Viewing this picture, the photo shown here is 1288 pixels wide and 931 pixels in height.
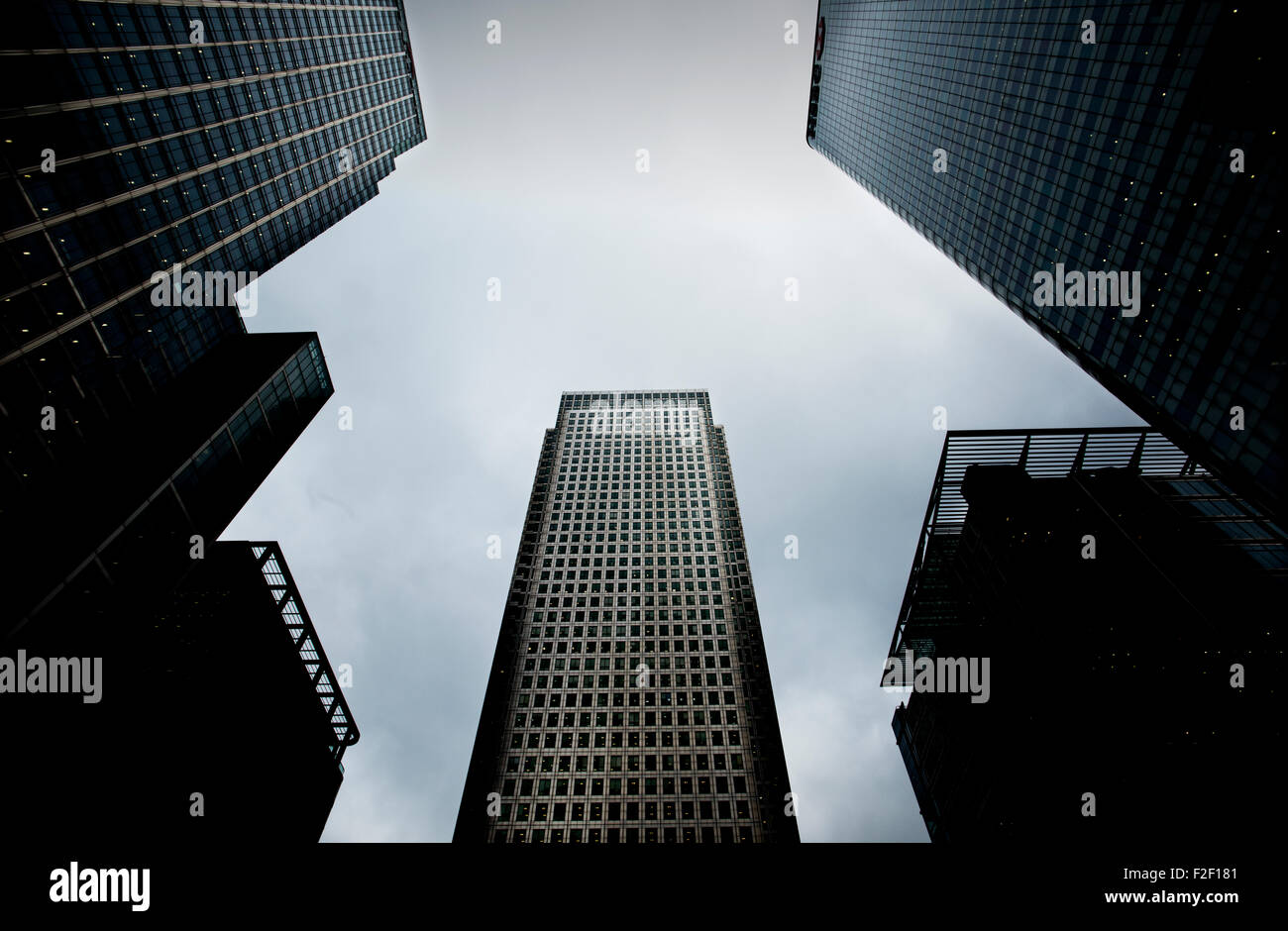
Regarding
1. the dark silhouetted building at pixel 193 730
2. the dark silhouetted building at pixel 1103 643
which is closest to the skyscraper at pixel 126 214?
the dark silhouetted building at pixel 193 730

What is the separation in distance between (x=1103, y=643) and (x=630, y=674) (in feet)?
154

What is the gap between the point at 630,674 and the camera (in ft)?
225

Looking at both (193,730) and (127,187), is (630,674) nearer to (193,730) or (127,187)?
(193,730)

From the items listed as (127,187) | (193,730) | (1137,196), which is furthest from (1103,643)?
(127,187)

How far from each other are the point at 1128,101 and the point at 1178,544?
39.2 m

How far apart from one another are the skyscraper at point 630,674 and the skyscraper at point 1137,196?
4894 centimetres

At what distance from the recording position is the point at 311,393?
7469 centimetres

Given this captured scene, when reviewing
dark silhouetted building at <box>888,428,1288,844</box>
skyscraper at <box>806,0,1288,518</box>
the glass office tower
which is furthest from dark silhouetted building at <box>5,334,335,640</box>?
skyscraper at <box>806,0,1288,518</box>

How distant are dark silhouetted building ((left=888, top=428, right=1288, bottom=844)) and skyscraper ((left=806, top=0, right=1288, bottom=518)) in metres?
6.81

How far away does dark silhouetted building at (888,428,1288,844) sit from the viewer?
→ 119ft

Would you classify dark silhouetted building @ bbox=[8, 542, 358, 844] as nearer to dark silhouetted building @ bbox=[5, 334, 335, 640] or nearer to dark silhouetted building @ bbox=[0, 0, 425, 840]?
dark silhouetted building @ bbox=[0, 0, 425, 840]
